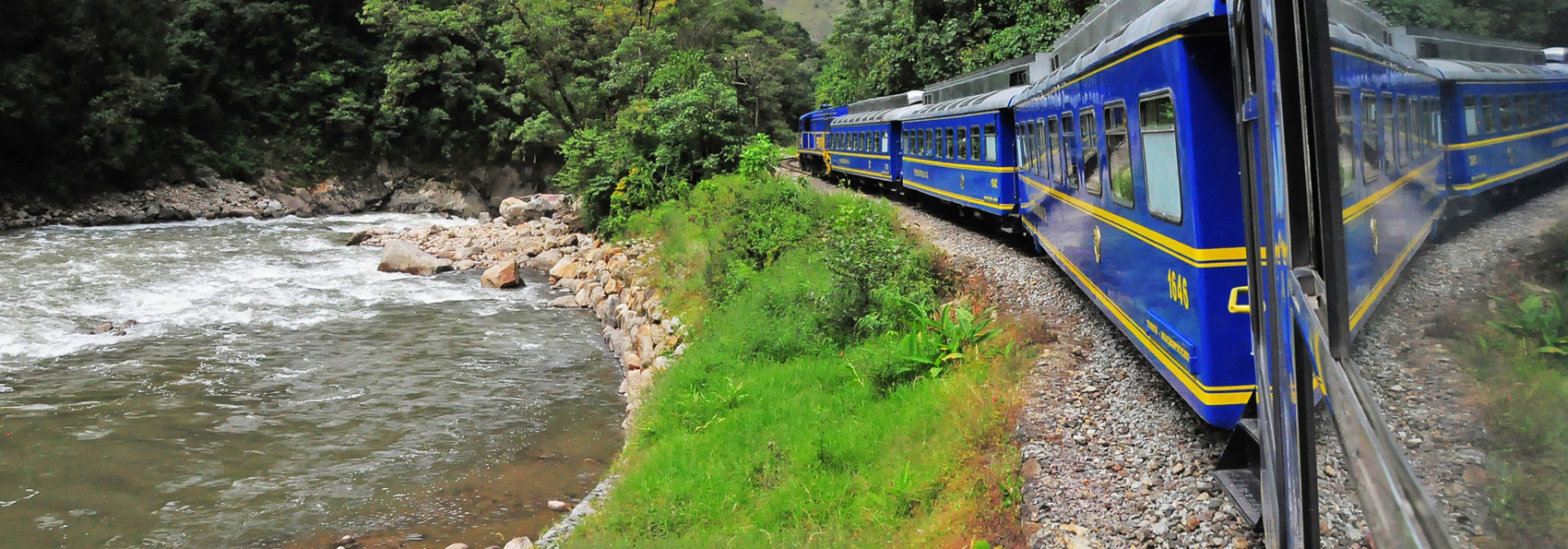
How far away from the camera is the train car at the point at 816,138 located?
33.2m

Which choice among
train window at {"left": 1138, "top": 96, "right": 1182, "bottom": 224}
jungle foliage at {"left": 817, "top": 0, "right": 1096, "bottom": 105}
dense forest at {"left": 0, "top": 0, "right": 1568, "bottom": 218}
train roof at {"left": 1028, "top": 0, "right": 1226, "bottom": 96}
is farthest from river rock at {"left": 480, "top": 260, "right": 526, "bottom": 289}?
train window at {"left": 1138, "top": 96, "right": 1182, "bottom": 224}

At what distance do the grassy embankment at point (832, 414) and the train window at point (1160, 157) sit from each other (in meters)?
1.77

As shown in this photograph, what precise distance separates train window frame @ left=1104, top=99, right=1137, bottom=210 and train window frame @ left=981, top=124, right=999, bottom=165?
250 inches

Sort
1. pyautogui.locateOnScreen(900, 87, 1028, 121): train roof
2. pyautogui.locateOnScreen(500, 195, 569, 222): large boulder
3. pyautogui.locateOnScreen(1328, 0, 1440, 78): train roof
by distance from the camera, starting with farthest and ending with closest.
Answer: pyautogui.locateOnScreen(500, 195, 569, 222): large boulder → pyautogui.locateOnScreen(900, 87, 1028, 121): train roof → pyautogui.locateOnScreen(1328, 0, 1440, 78): train roof

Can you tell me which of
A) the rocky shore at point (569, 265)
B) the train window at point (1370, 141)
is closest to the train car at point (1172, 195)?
the train window at point (1370, 141)

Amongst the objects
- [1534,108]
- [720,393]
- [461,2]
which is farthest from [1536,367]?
[461,2]

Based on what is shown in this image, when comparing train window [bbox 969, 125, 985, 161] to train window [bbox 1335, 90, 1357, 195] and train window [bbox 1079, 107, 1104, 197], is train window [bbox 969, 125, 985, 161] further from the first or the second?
train window [bbox 1335, 90, 1357, 195]

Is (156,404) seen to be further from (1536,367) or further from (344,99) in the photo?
(344,99)

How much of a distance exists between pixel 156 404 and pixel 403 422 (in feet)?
11.1

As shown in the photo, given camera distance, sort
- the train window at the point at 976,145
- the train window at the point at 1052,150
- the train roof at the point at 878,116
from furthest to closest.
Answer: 1. the train roof at the point at 878,116
2. the train window at the point at 976,145
3. the train window at the point at 1052,150

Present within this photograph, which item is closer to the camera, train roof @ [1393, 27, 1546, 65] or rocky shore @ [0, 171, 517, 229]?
train roof @ [1393, 27, 1546, 65]

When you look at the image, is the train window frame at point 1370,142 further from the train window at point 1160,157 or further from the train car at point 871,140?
the train car at point 871,140

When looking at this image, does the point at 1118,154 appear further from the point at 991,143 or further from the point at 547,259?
the point at 547,259

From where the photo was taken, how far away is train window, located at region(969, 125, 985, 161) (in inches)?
546
